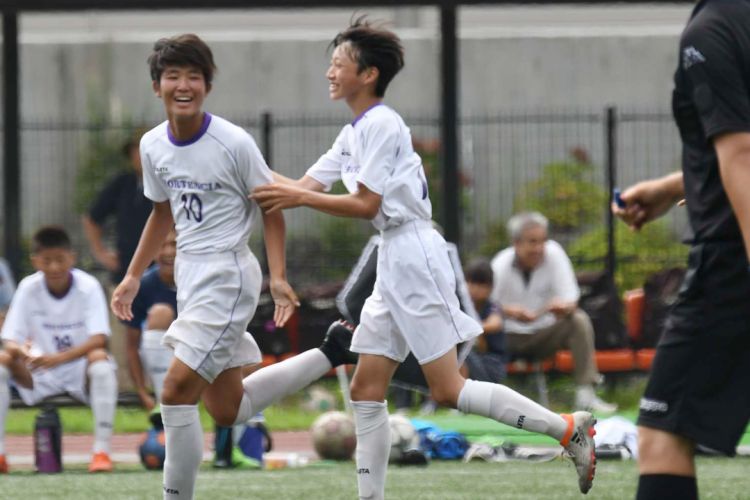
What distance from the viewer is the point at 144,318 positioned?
10.8m

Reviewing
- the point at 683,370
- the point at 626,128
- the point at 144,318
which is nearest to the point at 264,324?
the point at 144,318

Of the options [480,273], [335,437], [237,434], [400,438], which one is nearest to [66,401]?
[237,434]

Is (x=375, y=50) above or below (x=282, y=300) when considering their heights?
above

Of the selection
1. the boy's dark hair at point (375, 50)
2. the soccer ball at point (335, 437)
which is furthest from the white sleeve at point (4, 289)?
the boy's dark hair at point (375, 50)

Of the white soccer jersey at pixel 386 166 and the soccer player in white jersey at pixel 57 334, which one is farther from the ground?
the white soccer jersey at pixel 386 166

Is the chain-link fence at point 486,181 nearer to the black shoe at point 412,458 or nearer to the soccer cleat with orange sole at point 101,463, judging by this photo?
the soccer cleat with orange sole at point 101,463

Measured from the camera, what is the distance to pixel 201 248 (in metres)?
6.20

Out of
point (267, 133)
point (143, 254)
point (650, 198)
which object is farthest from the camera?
point (267, 133)

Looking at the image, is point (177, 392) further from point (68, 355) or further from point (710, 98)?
point (68, 355)

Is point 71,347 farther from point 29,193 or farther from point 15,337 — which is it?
point 29,193

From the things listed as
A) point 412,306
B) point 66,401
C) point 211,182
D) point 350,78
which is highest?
point 350,78

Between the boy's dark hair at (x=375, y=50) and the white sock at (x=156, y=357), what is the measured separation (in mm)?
3895

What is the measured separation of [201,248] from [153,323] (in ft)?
13.6

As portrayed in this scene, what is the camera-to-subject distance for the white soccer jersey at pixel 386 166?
633cm
